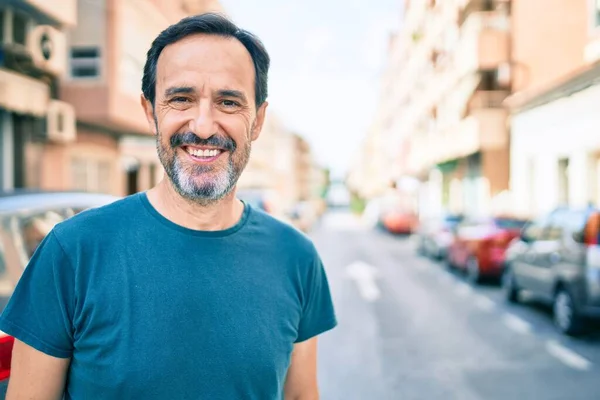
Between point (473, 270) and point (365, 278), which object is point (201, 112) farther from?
point (365, 278)

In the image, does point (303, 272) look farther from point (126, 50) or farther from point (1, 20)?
point (126, 50)

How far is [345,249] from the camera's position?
22.3m

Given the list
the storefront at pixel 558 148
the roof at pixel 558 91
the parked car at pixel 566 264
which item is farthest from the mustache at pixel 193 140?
the roof at pixel 558 91

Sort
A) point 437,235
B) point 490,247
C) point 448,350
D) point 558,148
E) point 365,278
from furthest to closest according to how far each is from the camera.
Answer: point 437,235 → point 558,148 → point 365,278 → point 490,247 → point 448,350

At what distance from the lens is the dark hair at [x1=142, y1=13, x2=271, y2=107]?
5.65ft

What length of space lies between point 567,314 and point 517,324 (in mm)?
887

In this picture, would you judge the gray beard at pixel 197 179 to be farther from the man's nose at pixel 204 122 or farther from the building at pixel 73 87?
the building at pixel 73 87

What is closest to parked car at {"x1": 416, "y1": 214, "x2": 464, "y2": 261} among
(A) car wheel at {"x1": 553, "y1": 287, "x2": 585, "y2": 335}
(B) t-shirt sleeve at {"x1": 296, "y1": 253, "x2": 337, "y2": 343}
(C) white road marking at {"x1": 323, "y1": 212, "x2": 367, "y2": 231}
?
(A) car wheel at {"x1": 553, "y1": 287, "x2": 585, "y2": 335}

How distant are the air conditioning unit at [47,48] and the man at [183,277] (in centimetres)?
1178

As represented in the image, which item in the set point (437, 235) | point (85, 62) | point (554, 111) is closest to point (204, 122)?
point (85, 62)

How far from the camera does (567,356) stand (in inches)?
259

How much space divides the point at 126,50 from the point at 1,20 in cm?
395

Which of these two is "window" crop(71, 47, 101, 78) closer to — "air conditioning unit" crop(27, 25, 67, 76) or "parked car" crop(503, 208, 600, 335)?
"air conditioning unit" crop(27, 25, 67, 76)

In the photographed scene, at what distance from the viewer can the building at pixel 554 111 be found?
1311cm
